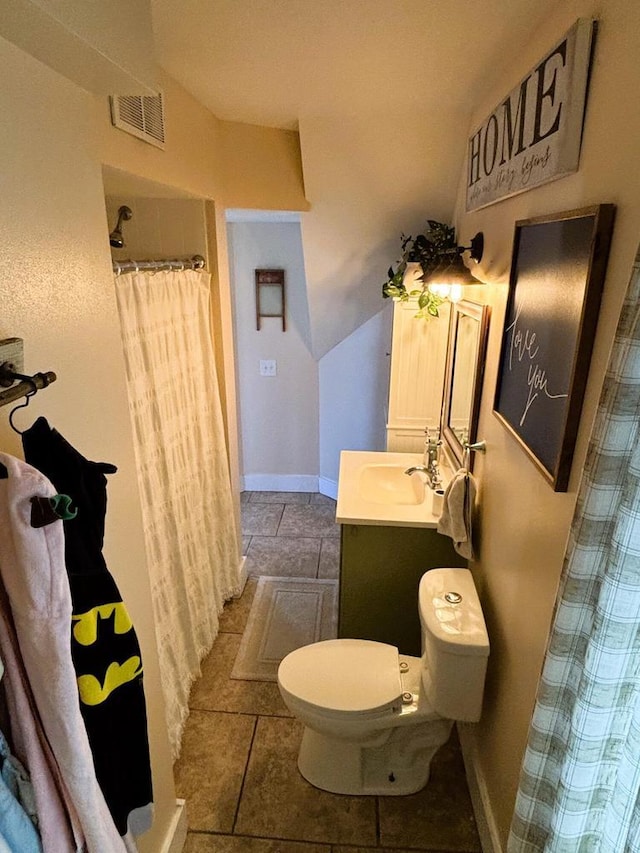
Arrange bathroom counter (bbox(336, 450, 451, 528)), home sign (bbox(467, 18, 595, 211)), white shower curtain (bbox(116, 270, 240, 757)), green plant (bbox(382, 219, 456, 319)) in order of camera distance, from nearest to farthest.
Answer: home sign (bbox(467, 18, 595, 211))
white shower curtain (bbox(116, 270, 240, 757))
bathroom counter (bbox(336, 450, 451, 528))
green plant (bbox(382, 219, 456, 319))

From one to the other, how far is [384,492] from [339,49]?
1.75 metres

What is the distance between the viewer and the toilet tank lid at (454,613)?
5.08 feet

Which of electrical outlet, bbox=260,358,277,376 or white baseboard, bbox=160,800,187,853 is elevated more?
electrical outlet, bbox=260,358,277,376

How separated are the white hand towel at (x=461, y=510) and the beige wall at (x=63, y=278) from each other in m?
1.11

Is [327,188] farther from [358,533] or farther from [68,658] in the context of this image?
[68,658]

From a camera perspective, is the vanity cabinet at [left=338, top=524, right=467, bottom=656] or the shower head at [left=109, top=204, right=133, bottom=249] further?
the vanity cabinet at [left=338, top=524, right=467, bottom=656]

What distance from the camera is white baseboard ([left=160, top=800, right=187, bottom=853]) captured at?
157 cm

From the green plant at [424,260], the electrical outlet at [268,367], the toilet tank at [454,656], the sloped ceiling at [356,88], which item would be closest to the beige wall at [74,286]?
the sloped ceiling at [356,88]

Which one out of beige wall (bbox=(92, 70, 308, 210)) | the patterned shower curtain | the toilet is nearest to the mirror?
the toilet

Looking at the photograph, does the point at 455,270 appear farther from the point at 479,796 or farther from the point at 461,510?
the point at 479,796

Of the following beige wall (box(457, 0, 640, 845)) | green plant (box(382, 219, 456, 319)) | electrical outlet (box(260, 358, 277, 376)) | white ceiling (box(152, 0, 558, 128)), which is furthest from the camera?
electrical outlet (box(260, 358, 277, 376))

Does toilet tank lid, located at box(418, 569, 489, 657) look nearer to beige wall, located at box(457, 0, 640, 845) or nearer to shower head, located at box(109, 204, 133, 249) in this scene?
beige wall, located at box(457, 0, 640, 845)

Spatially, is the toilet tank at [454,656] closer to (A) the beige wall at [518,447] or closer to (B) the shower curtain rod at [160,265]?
(A) the beige wall at [518,447]

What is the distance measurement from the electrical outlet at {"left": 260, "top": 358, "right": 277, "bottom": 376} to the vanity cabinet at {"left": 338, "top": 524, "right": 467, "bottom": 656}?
1979 millimetres
